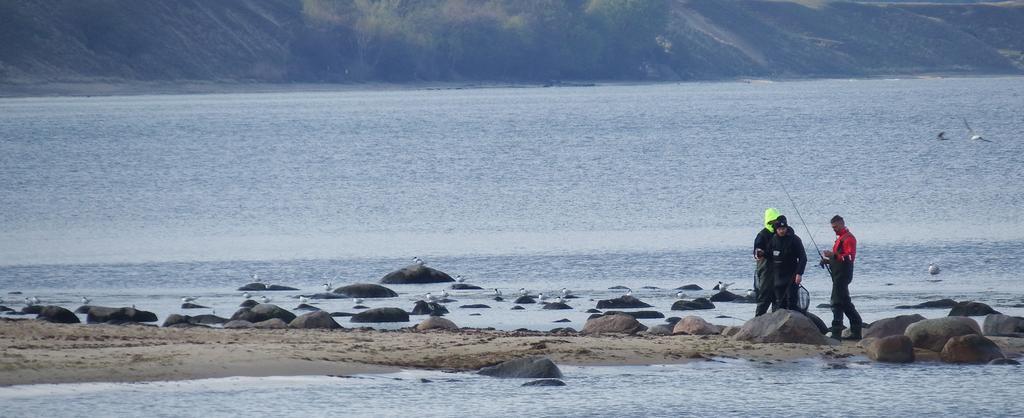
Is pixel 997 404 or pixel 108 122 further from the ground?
pixel 108 122

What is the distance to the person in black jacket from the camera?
19.8 m

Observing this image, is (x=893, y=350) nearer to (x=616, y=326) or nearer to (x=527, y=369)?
(x=616, y=326)

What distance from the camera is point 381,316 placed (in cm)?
2434

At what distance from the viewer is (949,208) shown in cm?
4622

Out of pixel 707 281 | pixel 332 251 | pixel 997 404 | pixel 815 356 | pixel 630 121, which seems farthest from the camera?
pixel 630 121

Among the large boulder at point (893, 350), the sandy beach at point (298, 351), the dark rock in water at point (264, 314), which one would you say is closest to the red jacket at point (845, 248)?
the large boulder at point (893, 350)

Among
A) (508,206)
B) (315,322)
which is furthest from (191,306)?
(508,206)

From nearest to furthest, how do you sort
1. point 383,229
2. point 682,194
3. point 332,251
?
point 332,251 → point 383,229 → point 682,194

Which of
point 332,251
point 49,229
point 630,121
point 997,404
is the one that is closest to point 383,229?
point 332,251

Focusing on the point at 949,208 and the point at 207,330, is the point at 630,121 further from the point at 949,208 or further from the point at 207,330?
the point at 207,330

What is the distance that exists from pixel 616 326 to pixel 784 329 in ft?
8.56

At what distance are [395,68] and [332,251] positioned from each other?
136037mm

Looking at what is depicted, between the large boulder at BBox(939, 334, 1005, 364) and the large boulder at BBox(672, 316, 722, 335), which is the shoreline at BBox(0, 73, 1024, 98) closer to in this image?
the large boulder at BBox(672, 316, 722, 335)

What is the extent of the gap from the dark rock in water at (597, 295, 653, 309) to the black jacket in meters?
5.74
